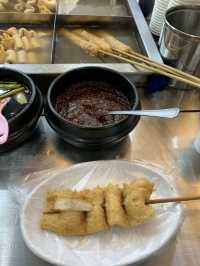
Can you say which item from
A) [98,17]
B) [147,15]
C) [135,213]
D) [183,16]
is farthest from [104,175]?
[147,15]

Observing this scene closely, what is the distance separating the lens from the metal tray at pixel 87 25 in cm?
135

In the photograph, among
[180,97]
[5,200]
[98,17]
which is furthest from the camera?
[98,17]

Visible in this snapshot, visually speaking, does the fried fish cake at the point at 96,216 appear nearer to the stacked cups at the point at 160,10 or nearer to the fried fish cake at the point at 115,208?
the fried fish cake at the point at 115,208

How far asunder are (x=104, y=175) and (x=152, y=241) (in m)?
0.24

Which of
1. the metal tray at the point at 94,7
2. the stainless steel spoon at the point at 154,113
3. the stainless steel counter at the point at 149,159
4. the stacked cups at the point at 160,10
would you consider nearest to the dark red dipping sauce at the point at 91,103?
the stainless steel spoon at the point at 154,113

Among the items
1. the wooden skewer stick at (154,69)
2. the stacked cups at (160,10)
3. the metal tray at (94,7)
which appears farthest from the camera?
the metal tray at (94,7)

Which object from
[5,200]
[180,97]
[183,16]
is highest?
[183,16]

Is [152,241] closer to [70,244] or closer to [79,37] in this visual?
[70,244]

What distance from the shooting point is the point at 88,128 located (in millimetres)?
868

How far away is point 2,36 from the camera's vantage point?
4.60 ft

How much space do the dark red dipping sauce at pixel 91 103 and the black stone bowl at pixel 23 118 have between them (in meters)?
0.07

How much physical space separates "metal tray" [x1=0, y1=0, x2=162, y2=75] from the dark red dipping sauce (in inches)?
10.8

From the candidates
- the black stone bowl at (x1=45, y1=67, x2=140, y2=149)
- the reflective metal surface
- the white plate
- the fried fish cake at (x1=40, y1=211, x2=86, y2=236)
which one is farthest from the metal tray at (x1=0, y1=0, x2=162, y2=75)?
the fried fish cake at (x1=40, y1=211, x2=86, y2=236)

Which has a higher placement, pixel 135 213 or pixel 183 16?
pixel 183 16
